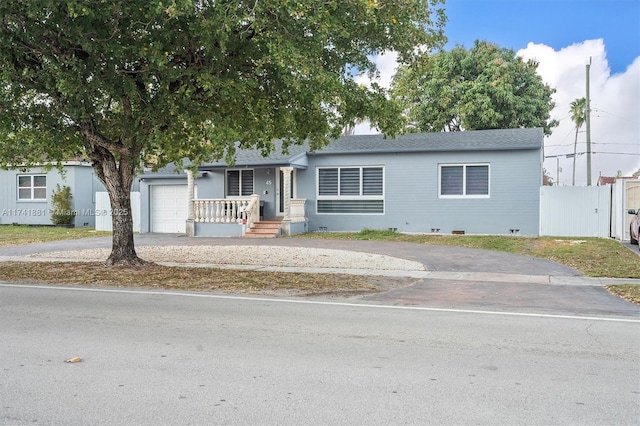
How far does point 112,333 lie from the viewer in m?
6.98

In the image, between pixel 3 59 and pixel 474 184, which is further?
pixel 474 184

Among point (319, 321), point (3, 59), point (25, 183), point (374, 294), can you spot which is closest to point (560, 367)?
point (319, 321)

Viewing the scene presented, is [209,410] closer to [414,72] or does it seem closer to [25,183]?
[414,72]

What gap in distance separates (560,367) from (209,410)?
350cm

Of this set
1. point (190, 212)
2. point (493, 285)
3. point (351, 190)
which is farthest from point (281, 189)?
point (493, 285)

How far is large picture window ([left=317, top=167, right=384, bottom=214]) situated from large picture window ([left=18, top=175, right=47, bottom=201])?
16922 millimetres

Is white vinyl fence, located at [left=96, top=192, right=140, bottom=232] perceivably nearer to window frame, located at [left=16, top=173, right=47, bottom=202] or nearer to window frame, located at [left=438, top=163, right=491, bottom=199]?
window frame, located at [left=16, top=173, right=47, bottom=202]

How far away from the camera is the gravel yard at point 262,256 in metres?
14.3

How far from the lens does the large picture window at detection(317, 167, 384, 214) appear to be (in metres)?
23.4

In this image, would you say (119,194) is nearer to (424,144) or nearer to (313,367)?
(313,367)

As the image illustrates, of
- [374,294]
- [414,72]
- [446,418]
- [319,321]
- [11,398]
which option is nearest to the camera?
Result: [446,418]

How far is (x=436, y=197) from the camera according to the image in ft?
73.7

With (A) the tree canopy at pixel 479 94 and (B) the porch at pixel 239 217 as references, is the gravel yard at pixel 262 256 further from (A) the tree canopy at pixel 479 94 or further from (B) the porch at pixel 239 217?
(A) the tree canopy at pixel 479 94

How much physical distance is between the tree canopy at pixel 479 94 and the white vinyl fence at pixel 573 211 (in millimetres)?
10018
